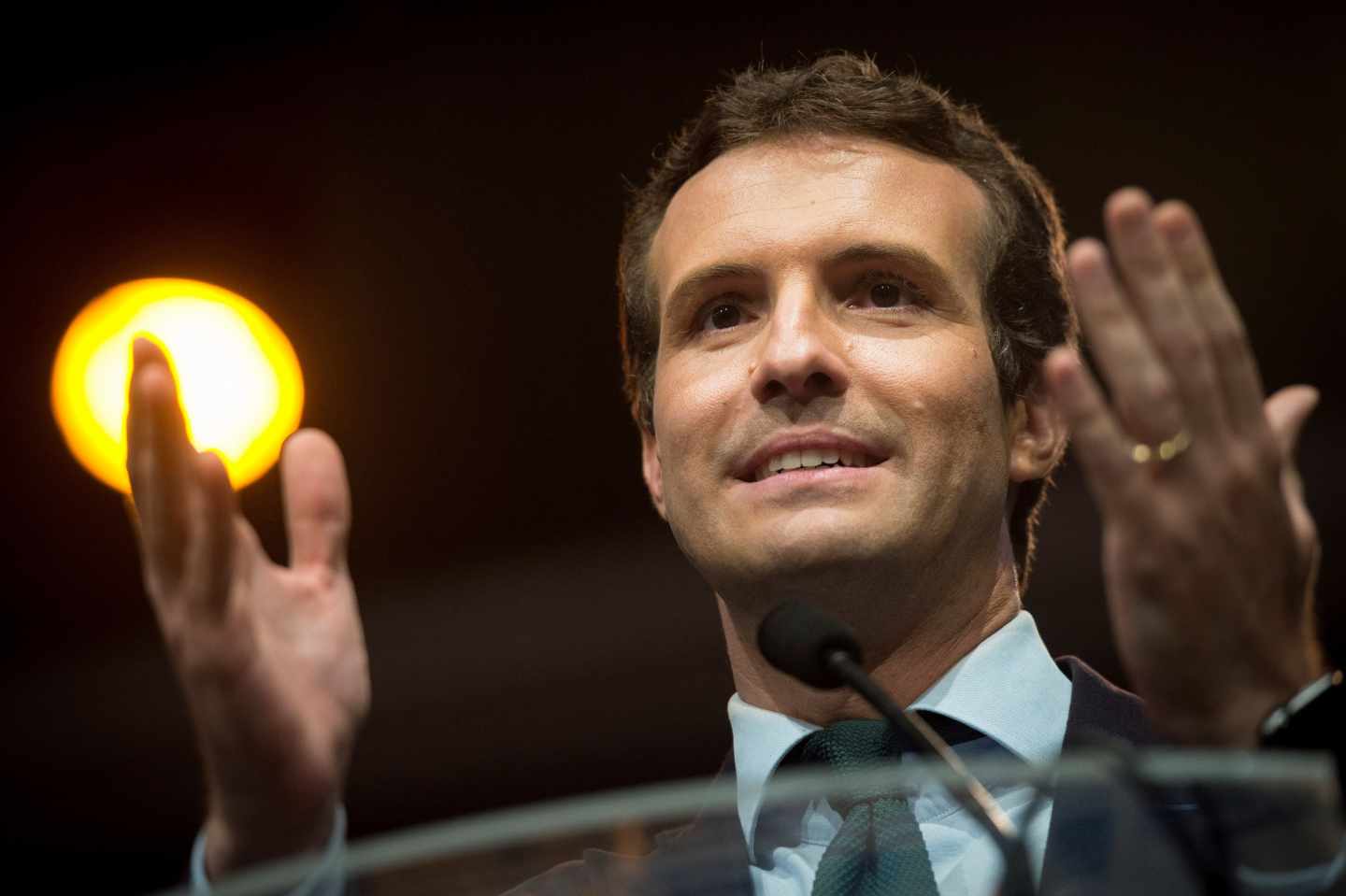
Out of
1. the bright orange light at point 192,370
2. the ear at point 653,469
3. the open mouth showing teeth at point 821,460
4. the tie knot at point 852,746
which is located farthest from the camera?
the bright orange light at point 192,370

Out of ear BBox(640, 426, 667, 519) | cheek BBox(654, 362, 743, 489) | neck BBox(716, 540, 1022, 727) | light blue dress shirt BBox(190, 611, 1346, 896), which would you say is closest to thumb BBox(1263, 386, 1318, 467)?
light blue dress shirt BBox(190, 611, 1346, 896)

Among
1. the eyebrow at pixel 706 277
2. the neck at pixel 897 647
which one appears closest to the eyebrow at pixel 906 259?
the eyebrow at pixel 706 277

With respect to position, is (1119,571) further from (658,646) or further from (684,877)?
(658,646)

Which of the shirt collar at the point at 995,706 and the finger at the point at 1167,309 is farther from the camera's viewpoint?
the shirt collar at the point at 995,706

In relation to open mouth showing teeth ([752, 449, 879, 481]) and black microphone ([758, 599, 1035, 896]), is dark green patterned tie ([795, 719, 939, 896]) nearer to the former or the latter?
black microphone ([758, 599, 1035, 896])

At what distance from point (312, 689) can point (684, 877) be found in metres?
0.50

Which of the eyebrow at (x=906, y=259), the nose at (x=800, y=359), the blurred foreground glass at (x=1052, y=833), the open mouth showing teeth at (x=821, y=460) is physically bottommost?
the blurred foreground glass at (x=1052, y=833)

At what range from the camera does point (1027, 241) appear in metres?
2.33

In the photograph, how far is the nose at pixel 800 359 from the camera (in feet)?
6.18

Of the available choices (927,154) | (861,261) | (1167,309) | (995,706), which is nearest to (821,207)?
(861,261)

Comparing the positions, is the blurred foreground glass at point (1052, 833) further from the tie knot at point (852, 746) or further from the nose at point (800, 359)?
the nose at point (800, 359)

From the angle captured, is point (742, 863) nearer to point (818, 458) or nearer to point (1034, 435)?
point (818, 458)

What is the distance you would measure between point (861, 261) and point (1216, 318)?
718 millimetres

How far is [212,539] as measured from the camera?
54.0 inches
